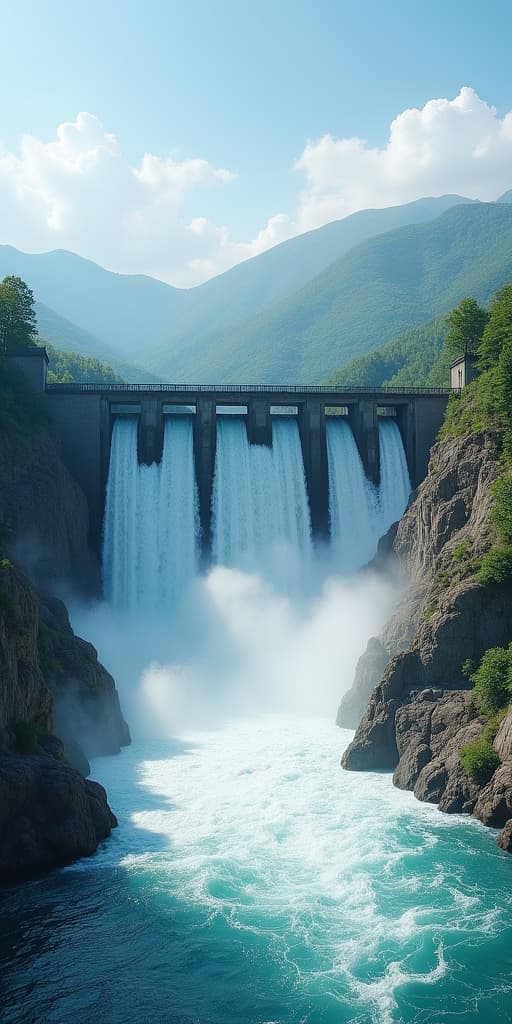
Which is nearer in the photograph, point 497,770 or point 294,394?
point 497,770

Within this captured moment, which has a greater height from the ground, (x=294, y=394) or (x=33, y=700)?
(x=294, y=394)

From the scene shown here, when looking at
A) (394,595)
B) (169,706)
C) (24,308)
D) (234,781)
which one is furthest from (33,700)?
(24,308)

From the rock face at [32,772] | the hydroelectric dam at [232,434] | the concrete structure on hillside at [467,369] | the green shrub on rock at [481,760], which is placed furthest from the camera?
the concrete structure on hillside at [467,369]

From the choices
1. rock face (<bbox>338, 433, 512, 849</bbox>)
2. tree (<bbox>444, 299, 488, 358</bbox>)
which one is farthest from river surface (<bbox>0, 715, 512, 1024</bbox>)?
tree (<bbox>444, 299, 488, 358</bbox>)

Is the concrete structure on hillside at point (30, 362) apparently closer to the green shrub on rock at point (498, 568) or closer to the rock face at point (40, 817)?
the green shrub on rock at point (498, 568)

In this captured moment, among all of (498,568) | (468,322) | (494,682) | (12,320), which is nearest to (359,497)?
(468,322)

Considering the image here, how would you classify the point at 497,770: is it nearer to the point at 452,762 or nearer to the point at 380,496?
the point at 452,762

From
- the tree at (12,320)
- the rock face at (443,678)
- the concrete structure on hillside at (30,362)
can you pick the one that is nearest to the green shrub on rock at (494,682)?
the rock face at (443,678)
